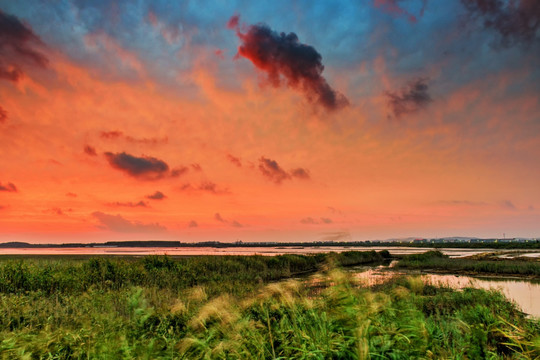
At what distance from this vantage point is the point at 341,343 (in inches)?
177

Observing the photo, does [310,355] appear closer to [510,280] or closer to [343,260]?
[510,280]

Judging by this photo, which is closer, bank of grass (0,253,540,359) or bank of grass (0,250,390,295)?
bank of grass (0,253,540,359)

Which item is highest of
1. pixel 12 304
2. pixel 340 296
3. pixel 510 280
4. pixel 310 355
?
pixel 340 296

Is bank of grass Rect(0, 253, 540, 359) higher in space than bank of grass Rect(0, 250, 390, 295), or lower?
higher

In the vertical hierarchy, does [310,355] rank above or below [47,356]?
above

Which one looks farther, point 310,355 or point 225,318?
point 225,318

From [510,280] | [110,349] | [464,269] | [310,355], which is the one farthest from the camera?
[464,269]

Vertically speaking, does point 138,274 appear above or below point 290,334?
below

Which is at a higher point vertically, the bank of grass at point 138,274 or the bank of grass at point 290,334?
the bank of grass at point 290,334

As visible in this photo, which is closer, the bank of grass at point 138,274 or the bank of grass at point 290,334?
the bank of grass at point 290,334

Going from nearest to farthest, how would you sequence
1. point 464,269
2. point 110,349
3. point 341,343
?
point 341,343, point 110,349, point 464,269

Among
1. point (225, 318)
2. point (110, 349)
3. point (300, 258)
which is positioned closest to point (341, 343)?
point (225, 318)

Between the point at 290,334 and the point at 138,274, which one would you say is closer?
the point at 290,334

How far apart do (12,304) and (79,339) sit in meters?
9.10
